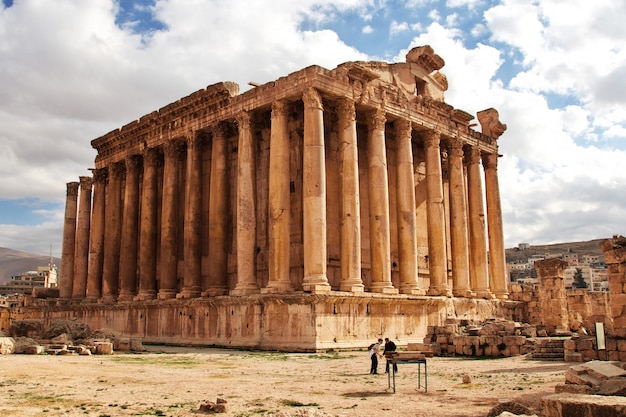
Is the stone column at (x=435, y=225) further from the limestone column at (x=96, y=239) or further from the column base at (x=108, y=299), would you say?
the limestone column at (x=96, y=239)

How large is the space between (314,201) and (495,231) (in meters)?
13.7

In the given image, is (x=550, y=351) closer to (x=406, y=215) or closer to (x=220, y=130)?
(x=406, y=215)

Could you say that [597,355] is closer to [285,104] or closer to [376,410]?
[376,410]

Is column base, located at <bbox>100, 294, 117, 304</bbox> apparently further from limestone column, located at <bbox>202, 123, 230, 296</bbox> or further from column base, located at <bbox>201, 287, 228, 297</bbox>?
column base, located at <bbox>201, 287, 228, 297</bbox>

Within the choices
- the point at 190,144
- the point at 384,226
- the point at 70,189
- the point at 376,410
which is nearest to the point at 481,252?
the point at 384,226

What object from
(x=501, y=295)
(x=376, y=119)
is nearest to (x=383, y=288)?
(x=376, y=119)

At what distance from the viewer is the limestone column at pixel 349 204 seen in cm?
2320

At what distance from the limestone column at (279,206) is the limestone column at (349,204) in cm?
206

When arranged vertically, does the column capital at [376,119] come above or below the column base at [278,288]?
above

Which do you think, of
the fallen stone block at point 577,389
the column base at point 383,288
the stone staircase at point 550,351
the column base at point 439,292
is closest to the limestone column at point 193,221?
the column base at point 383,288

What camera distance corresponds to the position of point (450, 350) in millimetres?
21172

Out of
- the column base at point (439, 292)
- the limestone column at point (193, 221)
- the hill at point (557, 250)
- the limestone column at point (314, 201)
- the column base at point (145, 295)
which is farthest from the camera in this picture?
the hill at point (557, 250)

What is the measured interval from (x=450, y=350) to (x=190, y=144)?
592 inches

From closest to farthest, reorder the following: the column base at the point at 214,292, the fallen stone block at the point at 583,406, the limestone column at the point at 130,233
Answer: the fallen stone block at the point at 583,406 < the column base at the point at 214,292 < the limestone column at the point at 130,233
